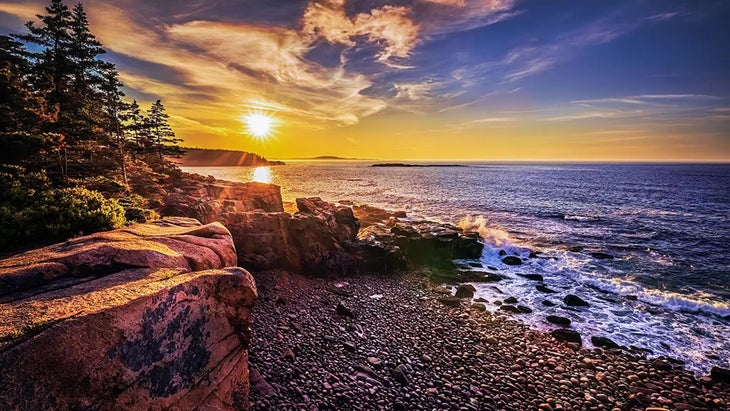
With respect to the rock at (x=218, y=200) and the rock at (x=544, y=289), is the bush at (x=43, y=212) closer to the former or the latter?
the rock at (x=218, y=200)

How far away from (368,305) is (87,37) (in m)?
31.7

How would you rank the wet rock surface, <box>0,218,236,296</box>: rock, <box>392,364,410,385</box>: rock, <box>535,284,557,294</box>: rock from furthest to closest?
<box>535,284,557,294</box>: rock < <box>392,364,410,385</box>: rock < the wet rock surface < <box>0,218,236,296</box>: rock

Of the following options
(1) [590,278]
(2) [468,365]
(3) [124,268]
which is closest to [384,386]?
(2) [468,365]

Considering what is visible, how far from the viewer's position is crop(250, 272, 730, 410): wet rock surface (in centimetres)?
1105

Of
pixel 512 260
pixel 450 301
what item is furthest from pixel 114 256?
pixel 512 260

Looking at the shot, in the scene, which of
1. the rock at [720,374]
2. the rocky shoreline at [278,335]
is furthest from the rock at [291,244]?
the rock at [720,374]

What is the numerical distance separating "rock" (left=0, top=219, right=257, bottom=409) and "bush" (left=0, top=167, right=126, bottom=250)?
8.93 feet

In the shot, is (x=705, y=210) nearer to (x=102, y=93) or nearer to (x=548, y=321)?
(x=548, y=321)

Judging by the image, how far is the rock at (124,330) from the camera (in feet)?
16.1

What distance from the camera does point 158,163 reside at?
4312cm

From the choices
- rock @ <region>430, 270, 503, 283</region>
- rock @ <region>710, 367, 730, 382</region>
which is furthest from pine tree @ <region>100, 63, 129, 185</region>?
rock @ <region>710, 367, 730, 382</region>

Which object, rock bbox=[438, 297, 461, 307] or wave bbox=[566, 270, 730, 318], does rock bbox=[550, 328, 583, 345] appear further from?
wave bbox=[566, 270, 730, 318]

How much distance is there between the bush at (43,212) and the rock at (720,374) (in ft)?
86.3

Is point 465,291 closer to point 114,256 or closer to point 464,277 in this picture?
point 464,277
